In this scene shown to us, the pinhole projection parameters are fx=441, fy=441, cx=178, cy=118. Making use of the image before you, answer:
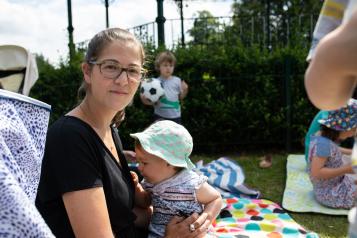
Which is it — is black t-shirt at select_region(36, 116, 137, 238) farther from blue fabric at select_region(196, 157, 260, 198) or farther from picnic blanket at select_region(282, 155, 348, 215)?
picnic blanket at select_region(282, 155, 348, 215)

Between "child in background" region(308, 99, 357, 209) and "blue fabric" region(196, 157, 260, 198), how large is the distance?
2.54 feet

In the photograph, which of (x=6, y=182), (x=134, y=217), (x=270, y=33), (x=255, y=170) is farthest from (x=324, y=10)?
(x=270, y=33)

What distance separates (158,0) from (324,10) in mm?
8250

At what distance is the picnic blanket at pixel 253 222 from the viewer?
3.36 meters

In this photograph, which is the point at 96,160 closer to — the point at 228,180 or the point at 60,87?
the point at 228,180

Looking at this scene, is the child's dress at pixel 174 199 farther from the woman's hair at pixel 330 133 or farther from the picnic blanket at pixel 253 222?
the woman's hair at pixel 330 133

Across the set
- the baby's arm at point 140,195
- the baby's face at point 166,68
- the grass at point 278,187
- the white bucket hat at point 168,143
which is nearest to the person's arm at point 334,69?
the white bucket hat at point 168,143

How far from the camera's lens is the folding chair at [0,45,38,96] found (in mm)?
2693

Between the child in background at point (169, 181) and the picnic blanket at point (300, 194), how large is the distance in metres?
2.39

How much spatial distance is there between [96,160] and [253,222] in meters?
2.06

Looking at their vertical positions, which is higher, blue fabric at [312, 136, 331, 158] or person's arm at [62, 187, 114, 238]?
person's arm at [62, 187, 114, 238]

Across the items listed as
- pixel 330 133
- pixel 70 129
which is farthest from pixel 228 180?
pixel 70 129

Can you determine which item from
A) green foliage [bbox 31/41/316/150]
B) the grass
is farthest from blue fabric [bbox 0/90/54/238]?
green foliage [bbox 31/41/316/150]

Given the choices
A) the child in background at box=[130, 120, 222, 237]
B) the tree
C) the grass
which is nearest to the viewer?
the child in background at box=[130, 120, 222, 237]
